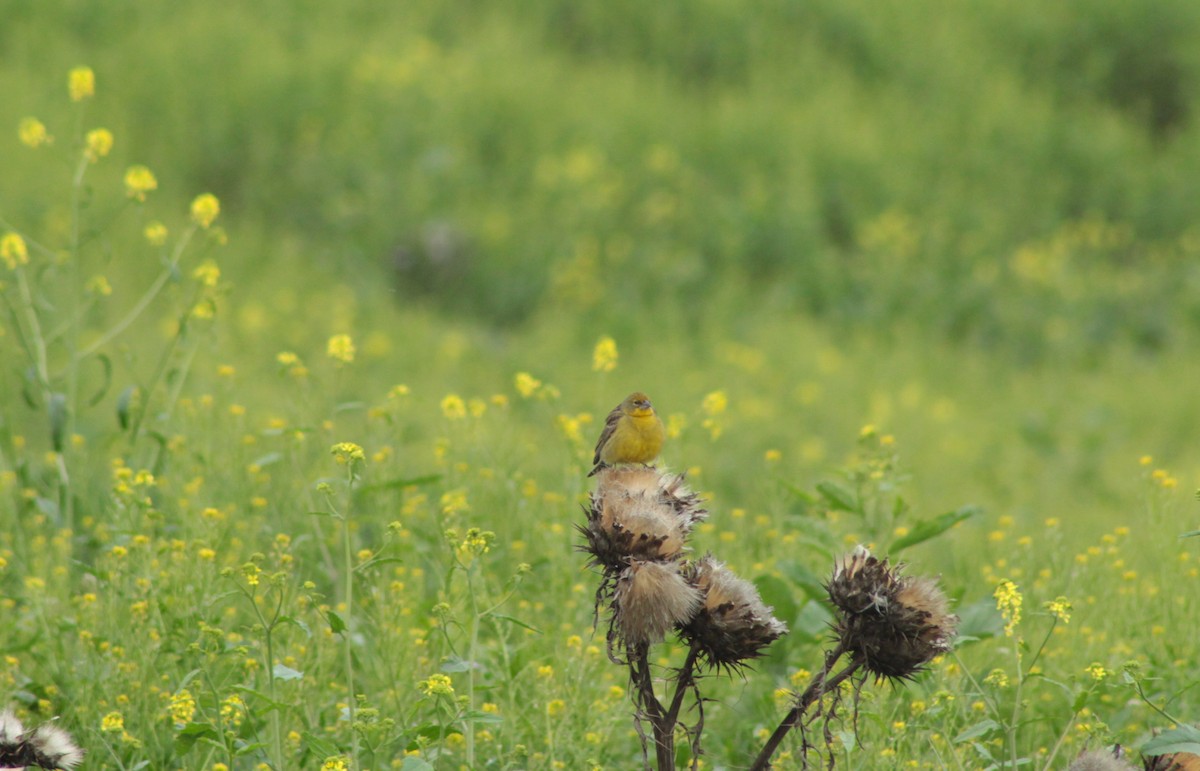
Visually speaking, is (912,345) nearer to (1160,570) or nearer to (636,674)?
(1160,570)

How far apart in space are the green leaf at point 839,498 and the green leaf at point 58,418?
2.36 m

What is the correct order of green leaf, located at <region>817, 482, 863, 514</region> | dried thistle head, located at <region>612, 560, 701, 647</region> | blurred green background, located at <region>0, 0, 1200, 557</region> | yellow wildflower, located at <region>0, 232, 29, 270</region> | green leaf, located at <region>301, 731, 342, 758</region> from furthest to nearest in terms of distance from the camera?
blurred green background, located at <region>0, 0, 1200, 557</region>
yellow wildflower, located at <region>0, 232, 29, 270</region>
green leaf, located at <region>817, 482, 863, 514</region>
green leaf, located at <region>301, 731, 342, 758</region>
dried thistle head, located at <region>612, 560, 701, 647</region>

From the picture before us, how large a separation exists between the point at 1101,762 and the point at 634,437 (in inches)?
72.2

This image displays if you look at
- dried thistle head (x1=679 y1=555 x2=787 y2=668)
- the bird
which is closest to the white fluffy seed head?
dried thistle head (x1=679 y1=555 x2=787 y2=668)

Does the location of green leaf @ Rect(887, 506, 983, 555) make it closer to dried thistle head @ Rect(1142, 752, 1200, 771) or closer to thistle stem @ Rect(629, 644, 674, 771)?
dried thistle head @ Rect(1142, 752, 1200, 771)

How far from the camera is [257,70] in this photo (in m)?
10.6

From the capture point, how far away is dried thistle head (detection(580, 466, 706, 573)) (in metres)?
2.54

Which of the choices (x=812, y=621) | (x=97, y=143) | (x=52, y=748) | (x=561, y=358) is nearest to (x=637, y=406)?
(x=812, y=621)

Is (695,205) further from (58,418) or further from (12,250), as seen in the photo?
(58,418)

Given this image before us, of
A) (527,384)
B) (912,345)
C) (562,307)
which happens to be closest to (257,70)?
(562,307)

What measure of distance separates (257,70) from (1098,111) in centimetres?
737

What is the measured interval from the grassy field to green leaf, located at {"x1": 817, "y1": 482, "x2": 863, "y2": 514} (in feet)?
0.07

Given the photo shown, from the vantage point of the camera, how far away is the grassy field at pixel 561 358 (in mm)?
3453

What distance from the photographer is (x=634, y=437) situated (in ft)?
13.7
